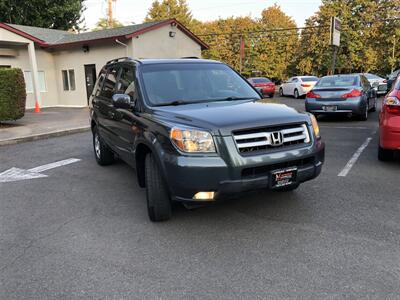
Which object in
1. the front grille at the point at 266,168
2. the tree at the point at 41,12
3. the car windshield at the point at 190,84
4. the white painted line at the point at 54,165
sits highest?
the tree at the point at 41,12

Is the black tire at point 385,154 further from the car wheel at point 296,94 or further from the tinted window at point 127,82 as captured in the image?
the car wheel at point 296,94

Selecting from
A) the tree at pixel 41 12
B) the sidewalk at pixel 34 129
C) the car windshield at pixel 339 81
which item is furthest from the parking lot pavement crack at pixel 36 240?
the tree at pixel 41 12

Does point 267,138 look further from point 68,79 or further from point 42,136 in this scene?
point 68,79

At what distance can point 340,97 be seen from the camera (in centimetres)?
1127

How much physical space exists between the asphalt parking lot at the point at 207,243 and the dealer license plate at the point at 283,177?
1.71ft

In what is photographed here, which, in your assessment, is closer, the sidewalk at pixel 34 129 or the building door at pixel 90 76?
the sidewalk at pixel 34 129

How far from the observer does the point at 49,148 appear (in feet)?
30.3

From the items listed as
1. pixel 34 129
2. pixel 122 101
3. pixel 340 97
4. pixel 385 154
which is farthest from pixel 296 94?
pixel 122 101

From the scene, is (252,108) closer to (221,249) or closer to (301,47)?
(221,249)

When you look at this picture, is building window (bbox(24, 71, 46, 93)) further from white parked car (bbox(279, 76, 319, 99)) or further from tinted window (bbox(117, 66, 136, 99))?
tinted window (bbox(117, 66, 136, 99))

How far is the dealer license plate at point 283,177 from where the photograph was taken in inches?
144

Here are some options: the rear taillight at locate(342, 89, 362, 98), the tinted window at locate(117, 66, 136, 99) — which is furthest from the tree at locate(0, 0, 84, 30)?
the tinted window at locate(117, 66, 136, 99)

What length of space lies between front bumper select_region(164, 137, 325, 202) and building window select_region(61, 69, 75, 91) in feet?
65.4

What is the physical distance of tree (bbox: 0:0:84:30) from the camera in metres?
31.1
